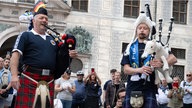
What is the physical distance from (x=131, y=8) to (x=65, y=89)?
1072 centimetres

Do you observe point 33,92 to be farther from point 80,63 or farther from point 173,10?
point 173,10

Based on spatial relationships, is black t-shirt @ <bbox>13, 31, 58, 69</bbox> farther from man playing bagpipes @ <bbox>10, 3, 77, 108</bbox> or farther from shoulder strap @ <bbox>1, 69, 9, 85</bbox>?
shoulder strap @ <bbox>1, 69, 9, 85</bbox>

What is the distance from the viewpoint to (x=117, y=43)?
893 inches

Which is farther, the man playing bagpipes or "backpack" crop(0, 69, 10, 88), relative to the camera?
"backpack" crop(0, 69, 10, 88)

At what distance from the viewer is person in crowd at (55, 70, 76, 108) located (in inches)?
527

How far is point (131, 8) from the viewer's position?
23297mm

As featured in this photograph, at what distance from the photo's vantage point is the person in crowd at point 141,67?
19.5 ft

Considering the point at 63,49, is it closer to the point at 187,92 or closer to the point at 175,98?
the point at 175,98

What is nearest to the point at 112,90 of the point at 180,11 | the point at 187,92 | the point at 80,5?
the point at 187,92

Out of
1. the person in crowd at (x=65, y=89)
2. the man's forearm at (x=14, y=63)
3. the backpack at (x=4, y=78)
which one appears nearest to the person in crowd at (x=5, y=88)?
the backpack at (x=4, y=78)

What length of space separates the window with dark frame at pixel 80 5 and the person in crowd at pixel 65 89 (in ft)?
30.7

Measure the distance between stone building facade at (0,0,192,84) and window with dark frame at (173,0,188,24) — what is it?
0.79 ft

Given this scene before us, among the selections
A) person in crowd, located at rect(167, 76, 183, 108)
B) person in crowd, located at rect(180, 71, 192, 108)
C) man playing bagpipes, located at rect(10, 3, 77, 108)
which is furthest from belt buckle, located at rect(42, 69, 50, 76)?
person in crowd, located at rect(180, 71, 192, 108)

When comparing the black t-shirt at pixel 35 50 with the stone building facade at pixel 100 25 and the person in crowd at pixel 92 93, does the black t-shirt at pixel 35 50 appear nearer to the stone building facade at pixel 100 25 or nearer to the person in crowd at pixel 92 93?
the person in crowd at pixel 92 93
